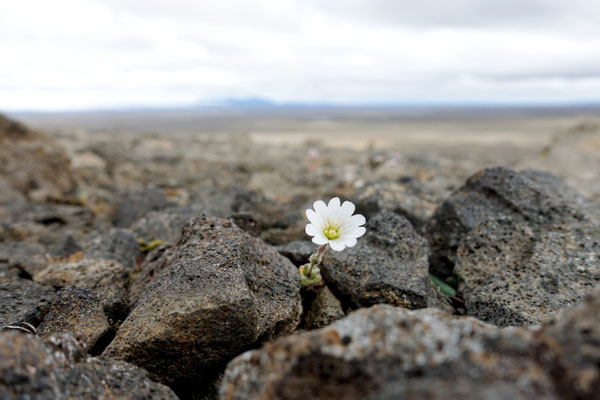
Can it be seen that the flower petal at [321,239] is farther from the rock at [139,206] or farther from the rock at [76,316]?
the rock at [139,206]

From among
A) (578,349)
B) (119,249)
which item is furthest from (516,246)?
(119,249)

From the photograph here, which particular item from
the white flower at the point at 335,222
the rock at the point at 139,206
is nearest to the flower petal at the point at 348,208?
the white flower at the point at 335,222

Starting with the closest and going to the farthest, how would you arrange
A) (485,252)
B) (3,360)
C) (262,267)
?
1. (3,360)
2. (262,267)
3. (485,252)

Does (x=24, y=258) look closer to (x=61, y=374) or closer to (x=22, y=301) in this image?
(x=22, y=301)

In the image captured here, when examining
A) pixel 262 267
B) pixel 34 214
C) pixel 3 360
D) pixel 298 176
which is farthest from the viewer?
pixel 298 176

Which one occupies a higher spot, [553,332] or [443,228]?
[553,332]

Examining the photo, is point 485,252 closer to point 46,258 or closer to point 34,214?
point 46,258

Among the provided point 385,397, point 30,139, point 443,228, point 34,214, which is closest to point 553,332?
point 385,397

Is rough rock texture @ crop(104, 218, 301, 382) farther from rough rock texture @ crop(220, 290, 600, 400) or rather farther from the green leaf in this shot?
the green leaf
